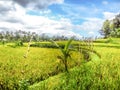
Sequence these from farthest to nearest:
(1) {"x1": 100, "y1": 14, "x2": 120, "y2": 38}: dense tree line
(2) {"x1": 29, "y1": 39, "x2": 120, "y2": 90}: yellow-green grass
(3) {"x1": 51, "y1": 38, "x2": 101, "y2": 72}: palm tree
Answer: (1) {"x1": 100, "y1": 14, "x2": 120, "y2": 38}: dense tree line → (3) {"x1": 51, "y1": 38, "x2": 101, "y2": 72}: palm tree → (2) {"x1": 29, "y1": 39, "x2": 120, "y2": 90}: yellow-green grass

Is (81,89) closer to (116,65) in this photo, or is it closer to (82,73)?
(82,73)

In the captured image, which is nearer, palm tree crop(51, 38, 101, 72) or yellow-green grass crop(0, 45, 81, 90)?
palm tree crop(51, 38, 101, 72)

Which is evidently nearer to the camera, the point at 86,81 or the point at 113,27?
the point at 86,81

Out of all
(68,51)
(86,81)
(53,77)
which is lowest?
(53,77)

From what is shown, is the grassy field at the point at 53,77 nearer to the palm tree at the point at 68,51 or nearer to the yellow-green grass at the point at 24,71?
the yellow-green grass at the point at 24,71

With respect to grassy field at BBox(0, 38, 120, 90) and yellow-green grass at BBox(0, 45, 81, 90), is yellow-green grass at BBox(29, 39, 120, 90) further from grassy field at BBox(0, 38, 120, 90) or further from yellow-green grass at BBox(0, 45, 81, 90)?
yellow-green grass at BBox(0, 45, 81, 90)

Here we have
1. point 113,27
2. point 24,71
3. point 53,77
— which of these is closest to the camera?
point 53,77

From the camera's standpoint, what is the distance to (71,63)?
13.9 meters

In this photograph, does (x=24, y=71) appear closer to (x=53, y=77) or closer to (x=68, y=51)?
(x=53, y=77)

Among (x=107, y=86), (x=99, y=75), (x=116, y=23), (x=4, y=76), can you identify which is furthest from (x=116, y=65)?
(x=116, y=23)

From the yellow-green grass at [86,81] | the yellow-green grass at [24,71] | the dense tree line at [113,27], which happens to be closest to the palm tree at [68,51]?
the yellow-green grass at [86,81]

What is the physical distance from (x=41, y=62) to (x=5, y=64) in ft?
6.40

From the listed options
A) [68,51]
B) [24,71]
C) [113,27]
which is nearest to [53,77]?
[24,71]

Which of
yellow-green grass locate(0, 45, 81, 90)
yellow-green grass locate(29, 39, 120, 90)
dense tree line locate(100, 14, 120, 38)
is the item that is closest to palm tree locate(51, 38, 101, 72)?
yellow-green grass locate(29, 39, 120, 90)
